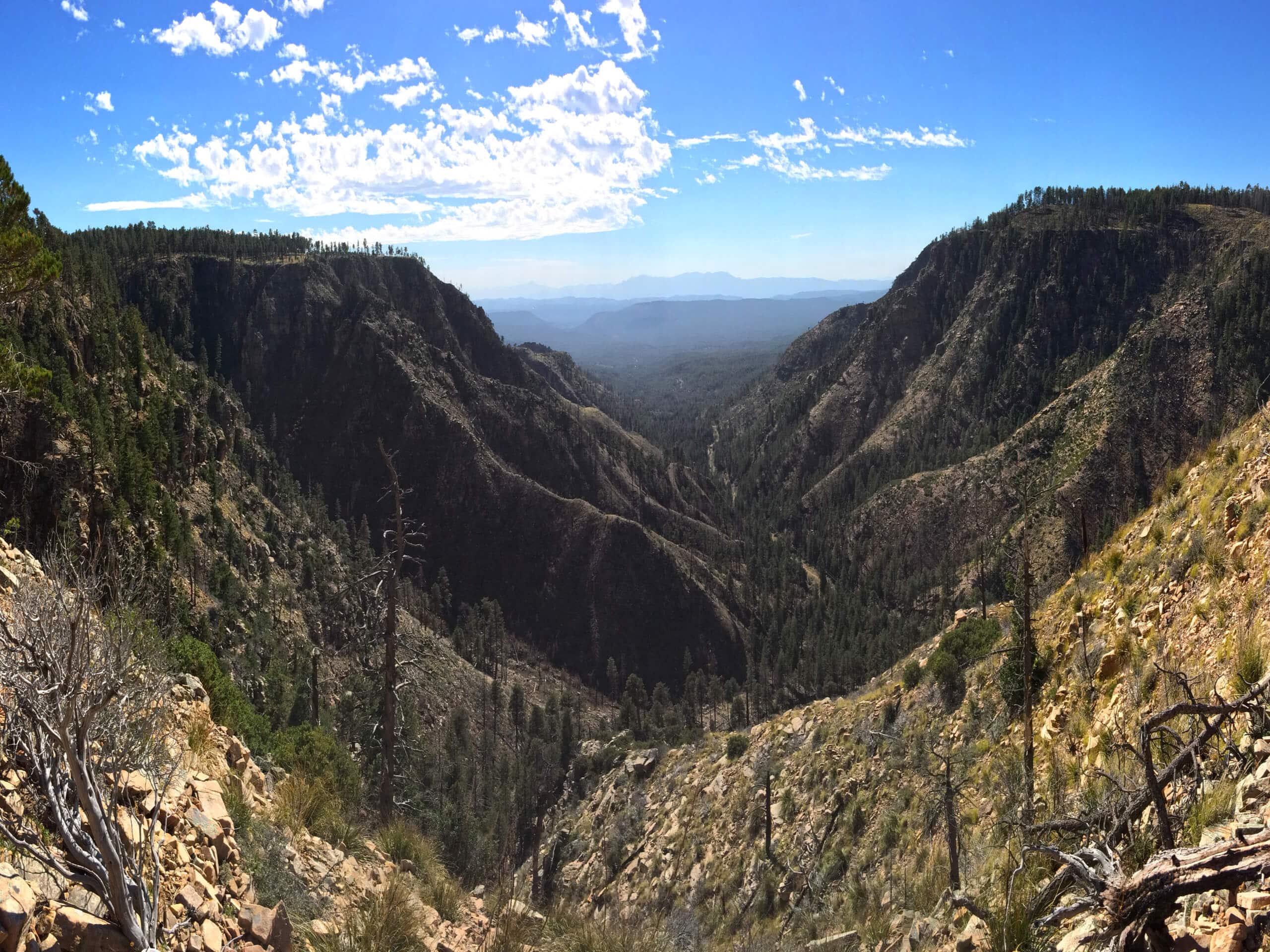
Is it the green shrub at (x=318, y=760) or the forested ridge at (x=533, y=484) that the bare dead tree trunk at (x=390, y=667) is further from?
the green shrub at (x=318, y=760)

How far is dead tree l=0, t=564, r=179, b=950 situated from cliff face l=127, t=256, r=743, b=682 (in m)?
90.5

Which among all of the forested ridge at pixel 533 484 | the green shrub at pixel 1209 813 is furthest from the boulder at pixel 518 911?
the green shrub at pixel 1209 813

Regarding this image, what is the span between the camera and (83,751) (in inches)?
241

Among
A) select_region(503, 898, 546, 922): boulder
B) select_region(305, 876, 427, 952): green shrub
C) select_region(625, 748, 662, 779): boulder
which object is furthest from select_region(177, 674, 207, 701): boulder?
select_region(625, 748, 662, 779): boulder

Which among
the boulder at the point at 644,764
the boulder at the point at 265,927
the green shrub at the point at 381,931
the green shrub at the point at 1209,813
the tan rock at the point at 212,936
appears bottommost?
the boulder at the point at 644,764

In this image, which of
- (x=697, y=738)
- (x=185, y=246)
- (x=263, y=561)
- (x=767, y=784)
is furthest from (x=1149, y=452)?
(x=185, y=246)

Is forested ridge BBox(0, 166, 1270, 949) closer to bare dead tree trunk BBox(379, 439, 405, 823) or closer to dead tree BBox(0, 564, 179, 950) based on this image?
bare dead tree trunk BBox(379, 439, 405, 823)

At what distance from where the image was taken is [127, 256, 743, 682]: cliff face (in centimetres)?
10056

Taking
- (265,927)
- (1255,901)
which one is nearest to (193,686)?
(265,927)

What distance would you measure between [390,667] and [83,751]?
36.1ft

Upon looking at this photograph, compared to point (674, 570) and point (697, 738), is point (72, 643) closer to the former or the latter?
point (697, 738)

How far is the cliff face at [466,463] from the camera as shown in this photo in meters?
101

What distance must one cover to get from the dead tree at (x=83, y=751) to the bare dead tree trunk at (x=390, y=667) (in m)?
7.77

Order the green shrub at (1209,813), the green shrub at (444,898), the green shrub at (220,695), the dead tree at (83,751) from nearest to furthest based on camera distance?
the dead tree at (83,751) → the green shrub at (1209,813) → the green shrub at (444,898) → the green shrub at (220,695)
